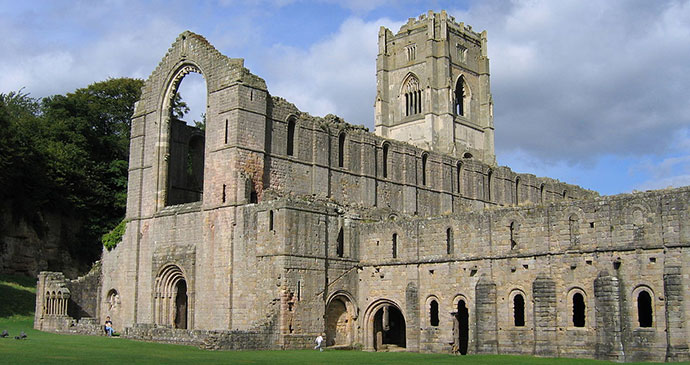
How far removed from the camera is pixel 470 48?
73125mm

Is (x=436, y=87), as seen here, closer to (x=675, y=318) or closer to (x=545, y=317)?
(x=545, y=317)

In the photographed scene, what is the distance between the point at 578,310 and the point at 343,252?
1136 cm

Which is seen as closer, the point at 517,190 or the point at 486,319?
the point at 486,319

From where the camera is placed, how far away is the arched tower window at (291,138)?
127 ft

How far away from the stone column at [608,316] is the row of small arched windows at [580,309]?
77 centimetres

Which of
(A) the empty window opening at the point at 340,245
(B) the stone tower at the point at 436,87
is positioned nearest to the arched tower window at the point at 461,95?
(B) the stone tower at the point at 436,87

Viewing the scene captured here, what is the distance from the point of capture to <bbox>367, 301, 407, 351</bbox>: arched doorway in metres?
35.2

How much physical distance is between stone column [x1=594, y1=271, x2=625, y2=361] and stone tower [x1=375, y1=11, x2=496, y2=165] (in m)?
39.0

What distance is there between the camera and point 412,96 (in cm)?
7069

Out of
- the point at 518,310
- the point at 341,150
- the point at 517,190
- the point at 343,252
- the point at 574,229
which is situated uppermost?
the point at 341,150

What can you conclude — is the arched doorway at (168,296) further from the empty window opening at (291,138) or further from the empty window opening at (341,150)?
the empty window opening at (341,150)

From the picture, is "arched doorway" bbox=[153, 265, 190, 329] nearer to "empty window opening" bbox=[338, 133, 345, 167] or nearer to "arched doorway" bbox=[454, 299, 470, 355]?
"empty window opening" bbox=[338, 133, 345, 167]

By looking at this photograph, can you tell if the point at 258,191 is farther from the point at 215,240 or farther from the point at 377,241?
the point at 377,241

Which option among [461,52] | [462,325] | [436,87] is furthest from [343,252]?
[461,52]
